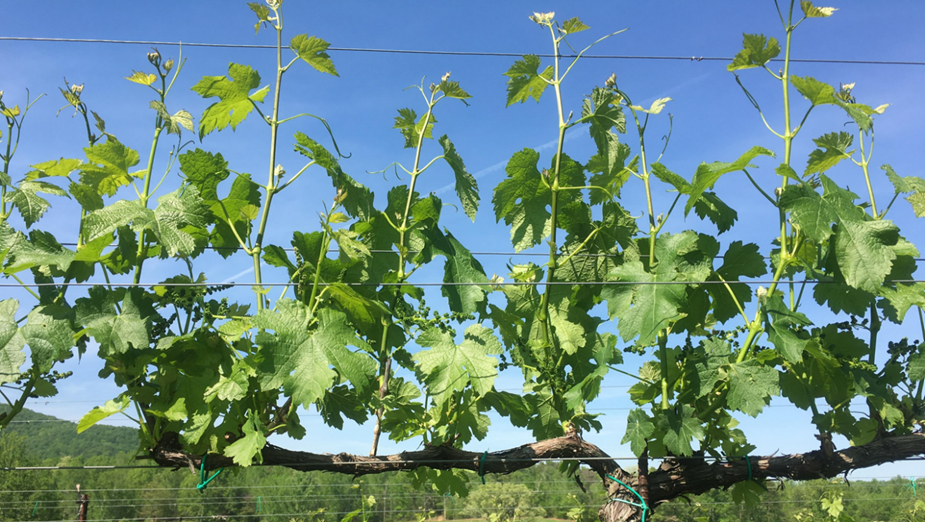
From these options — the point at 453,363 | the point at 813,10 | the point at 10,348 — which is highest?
the point at 813,10

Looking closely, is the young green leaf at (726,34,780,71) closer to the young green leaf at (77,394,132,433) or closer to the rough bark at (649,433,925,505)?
the rough bark at (649,433,925,505)

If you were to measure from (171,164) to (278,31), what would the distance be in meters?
0.58

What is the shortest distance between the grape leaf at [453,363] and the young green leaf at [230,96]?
0.99 m

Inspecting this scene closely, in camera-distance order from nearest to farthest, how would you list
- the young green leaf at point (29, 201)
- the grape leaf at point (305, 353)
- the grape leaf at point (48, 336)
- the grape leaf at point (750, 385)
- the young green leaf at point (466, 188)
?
1. the grape leaf at point (305, 353)
2. the grape leaf at point (48, 336)
3. the grape leaf at point (750, 385)
4. the young green leaf at point (29, 201)
5. the young green leaf at point (466, 188)

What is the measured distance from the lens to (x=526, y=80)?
2.22m

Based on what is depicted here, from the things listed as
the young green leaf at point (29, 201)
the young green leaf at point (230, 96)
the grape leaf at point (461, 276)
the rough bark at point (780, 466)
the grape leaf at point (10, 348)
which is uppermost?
the young green leaf at point (230, 96)

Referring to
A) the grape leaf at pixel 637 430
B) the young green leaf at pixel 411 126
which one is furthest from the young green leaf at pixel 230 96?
the grape leaf at pixel 637 430

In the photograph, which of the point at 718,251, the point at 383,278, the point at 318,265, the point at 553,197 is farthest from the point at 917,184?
the point at 318,265

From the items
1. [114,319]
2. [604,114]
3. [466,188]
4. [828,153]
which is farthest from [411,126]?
[828,153]

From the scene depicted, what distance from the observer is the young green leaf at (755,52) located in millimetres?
2102

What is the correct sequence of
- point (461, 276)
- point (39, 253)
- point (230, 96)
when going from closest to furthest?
1. point (39, 253)
2. point (230, 96)
3. point (461, 276)

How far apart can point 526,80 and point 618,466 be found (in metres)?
1.51

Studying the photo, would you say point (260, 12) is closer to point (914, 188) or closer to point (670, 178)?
point (670, 178)

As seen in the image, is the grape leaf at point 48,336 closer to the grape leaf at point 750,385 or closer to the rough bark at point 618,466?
the rough bark at point 618,466
